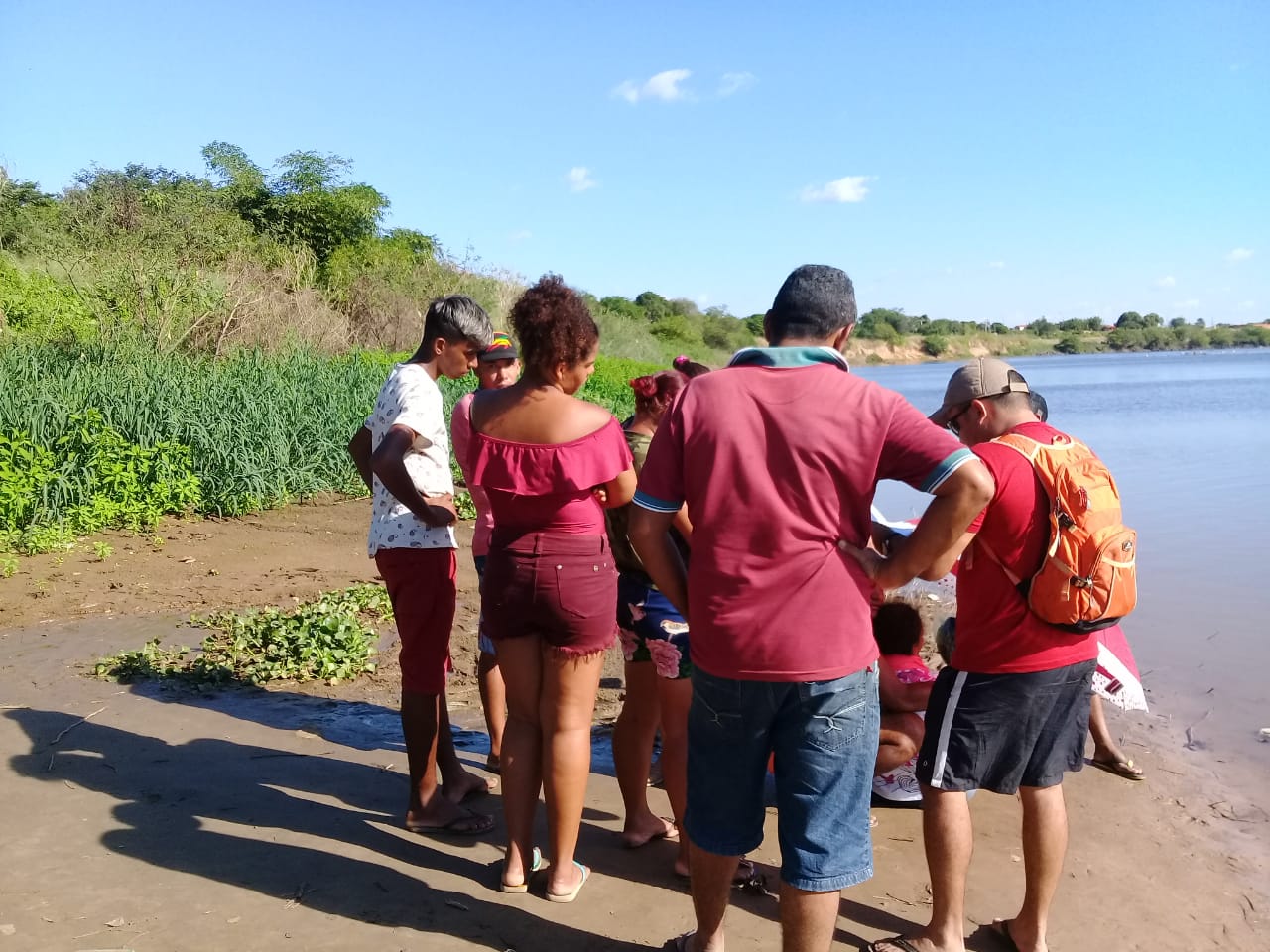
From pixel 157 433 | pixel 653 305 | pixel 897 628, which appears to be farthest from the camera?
pixel 653 305

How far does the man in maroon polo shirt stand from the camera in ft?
8.11

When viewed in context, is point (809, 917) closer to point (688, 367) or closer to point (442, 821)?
point (442, 821)

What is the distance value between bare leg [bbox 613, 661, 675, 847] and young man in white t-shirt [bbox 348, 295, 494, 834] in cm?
57

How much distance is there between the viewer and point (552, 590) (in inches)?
126

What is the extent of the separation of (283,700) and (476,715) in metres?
1.07

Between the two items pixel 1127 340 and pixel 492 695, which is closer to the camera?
pixel 492 695

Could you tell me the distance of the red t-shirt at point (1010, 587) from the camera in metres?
2.99

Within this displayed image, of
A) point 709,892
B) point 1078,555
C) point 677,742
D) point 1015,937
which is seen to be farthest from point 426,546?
point 1015,937

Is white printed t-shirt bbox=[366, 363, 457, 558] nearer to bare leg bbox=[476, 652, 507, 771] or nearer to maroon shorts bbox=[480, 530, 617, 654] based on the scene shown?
maroon shorts bbox=[480, 530, 617, 654]

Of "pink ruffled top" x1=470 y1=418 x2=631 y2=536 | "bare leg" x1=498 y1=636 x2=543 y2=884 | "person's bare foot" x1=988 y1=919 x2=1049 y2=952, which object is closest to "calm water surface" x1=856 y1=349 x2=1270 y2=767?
"person's bare foot" x1=988 y1=919 x2=1049 y2=952

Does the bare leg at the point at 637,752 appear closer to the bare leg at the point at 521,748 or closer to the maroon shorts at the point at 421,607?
the bare leg at the point at 521,748

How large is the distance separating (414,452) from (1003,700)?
7.24ft

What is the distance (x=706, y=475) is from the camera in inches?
101

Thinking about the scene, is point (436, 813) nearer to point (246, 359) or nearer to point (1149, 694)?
point (1149, 694)
